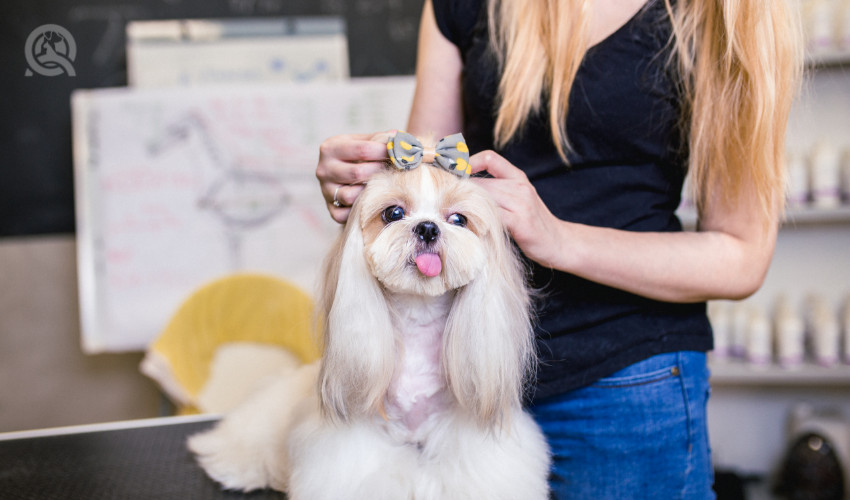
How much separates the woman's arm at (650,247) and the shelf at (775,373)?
5.29ft

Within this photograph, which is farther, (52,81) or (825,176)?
(52,81)

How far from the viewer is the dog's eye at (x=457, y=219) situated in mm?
815

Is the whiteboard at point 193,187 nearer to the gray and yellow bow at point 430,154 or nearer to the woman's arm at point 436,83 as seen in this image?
the woman's arm at point 436,83

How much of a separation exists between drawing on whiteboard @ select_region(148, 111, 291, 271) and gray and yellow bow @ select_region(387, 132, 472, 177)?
2.00 metres

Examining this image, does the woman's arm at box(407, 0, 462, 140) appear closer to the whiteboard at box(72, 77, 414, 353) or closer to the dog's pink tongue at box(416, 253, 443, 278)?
the dog's pink tongue at box(416, 253, 443, 278)

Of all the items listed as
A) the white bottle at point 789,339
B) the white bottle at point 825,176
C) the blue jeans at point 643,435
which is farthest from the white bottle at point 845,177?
the blue jeans at point 643,435

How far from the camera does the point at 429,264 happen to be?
76 centimetres

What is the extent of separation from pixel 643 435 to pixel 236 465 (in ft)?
2.20

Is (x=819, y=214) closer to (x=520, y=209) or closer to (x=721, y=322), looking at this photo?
(x=721, y=322)

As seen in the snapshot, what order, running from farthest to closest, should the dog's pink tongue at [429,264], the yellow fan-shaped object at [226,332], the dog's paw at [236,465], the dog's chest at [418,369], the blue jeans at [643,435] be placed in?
the yellow fan-shaped object at [226,332], the dog's paw at [236,465], the blue jeans at [643,435], the dog's chest at [418,369], the dog's pink tongue at [429,264]

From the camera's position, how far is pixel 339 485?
85 centimetres

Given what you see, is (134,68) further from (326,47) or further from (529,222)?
(529,222)

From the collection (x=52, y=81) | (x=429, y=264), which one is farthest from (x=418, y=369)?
(x=52, y=81)

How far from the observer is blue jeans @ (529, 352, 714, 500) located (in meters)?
0.97
